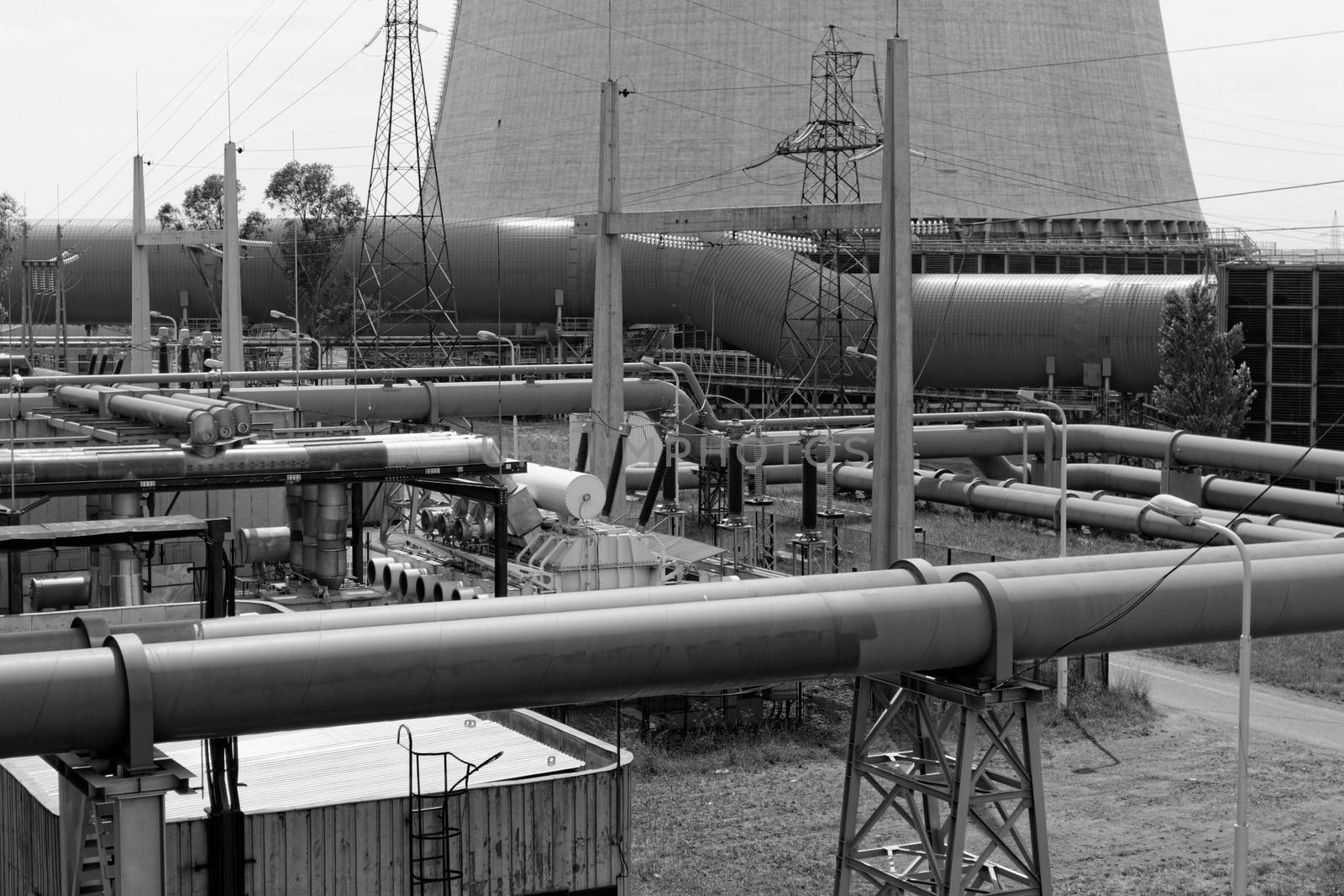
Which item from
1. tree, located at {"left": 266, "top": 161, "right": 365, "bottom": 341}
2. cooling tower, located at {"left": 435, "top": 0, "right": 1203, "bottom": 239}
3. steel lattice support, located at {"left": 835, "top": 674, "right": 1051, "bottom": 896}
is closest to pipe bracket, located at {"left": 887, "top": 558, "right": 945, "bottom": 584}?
steel lattice support, located at {"left": 835, "top": 674, "right": 1051, "bottom": 896}

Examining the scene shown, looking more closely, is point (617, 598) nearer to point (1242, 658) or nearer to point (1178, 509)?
point (1178, 509)

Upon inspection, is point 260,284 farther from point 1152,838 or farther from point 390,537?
point 1152,838

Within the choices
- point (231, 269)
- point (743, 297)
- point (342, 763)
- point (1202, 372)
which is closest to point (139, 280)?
point (231, 269)

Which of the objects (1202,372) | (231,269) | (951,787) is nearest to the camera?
(951,787)

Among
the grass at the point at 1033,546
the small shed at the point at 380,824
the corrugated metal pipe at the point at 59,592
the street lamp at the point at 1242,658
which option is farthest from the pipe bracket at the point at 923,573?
the grass at the point at 1033,546

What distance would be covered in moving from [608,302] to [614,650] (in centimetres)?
1931

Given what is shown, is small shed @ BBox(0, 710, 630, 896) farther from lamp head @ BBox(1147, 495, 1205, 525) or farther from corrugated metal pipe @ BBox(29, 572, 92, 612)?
lamp head @ BBox(1147, 495, 1205, 525)

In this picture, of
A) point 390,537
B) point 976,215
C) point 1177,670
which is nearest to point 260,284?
point 976,215

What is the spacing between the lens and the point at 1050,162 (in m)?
62.2

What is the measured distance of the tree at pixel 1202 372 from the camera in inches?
1757

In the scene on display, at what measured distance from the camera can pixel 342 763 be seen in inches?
569

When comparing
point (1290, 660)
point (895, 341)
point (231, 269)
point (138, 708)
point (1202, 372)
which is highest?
point (231, 269)

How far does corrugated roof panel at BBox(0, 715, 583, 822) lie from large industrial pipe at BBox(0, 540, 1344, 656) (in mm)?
1550

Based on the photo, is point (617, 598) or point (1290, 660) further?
point (1290, 660)
